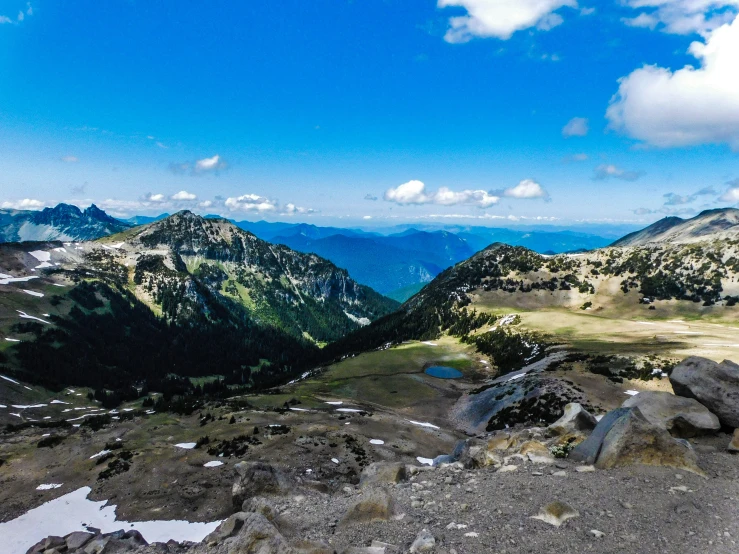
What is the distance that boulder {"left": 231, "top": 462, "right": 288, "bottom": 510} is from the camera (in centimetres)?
2588

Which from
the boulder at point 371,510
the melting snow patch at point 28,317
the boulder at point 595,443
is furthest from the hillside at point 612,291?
the melting snow patch at point 28,317

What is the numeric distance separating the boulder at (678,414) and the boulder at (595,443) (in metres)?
2.59

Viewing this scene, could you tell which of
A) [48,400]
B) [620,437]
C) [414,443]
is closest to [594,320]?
[414,443]

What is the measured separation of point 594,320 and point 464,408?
3110 inches

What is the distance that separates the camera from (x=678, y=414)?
22.3 meters

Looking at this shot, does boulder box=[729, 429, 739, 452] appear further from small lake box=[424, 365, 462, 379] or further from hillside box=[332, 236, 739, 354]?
hillside box=[332, 236, 739, 354]

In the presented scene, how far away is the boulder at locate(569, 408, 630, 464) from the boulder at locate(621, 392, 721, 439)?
2.59 metres

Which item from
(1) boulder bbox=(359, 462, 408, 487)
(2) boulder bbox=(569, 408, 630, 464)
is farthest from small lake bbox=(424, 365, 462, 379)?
(2) boulder bbox=(569, 408, 630, 464)

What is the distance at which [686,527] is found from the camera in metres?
12.3

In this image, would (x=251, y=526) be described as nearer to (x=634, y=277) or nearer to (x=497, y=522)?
(x=497, y=522)

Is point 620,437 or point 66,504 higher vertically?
point 620,437

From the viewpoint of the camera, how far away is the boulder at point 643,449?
54.2 feet

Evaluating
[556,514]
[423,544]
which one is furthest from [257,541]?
[556,514]

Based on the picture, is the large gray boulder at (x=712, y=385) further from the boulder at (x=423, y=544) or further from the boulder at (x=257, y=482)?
the boulder at (x=257, y=482)
